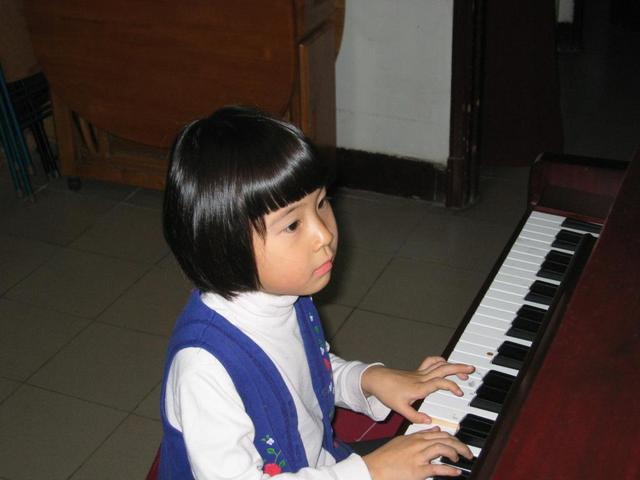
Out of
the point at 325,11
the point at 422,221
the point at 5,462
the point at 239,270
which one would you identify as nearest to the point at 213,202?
the point at 239,270

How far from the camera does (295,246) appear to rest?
41.4 inches

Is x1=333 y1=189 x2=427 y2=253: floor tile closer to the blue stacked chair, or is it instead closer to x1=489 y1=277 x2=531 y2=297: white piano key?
the blue stacked chair

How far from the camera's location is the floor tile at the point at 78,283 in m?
2.69

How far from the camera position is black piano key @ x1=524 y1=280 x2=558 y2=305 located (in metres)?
1.30

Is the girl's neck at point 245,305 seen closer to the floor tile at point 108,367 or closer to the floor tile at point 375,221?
the floor tile at point 108,367

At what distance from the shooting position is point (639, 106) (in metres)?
4.03

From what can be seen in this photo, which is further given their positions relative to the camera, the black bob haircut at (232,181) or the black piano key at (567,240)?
the black piano key at (567,240)

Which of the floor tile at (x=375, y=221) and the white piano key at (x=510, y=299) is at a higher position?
the white piano key at (x=510, y=299)

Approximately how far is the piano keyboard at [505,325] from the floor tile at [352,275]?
1.23 metres

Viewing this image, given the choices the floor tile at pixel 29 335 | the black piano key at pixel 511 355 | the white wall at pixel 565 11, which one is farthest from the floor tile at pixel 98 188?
the white wall at pixel 565 11

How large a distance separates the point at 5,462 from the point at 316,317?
1.21 m

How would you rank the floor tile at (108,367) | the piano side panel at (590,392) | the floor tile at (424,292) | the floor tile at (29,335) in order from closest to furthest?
1. the piano side panel at (590,392)
2. the floor tile at (108,367)
3. the floor tile at (29,335)
4. the floor tile at (424,292)

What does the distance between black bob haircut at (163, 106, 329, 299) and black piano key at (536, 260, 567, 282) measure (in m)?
0.46

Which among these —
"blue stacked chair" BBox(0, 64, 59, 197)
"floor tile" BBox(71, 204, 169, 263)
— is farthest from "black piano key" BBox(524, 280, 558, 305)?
"blue stacked chair" BBox(0, 64, 59, 197)
